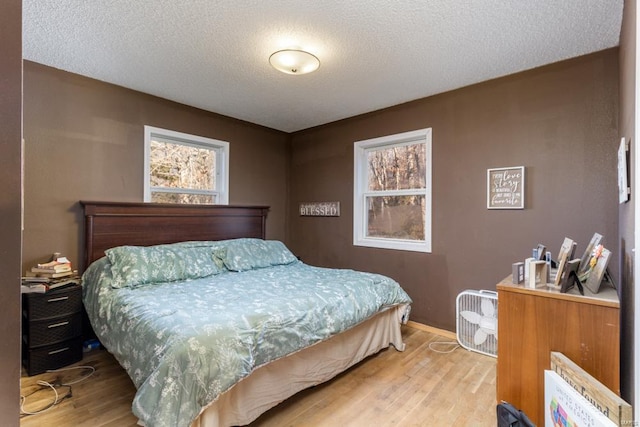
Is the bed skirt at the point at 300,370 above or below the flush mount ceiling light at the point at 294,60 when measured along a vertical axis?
below

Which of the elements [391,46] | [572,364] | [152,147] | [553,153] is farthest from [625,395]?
[152,147]

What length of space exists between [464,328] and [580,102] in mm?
2098

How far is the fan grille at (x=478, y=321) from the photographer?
265 cm

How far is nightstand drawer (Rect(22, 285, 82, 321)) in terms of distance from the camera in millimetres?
2286

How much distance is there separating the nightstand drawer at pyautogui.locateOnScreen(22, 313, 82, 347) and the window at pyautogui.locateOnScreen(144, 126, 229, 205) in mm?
1281

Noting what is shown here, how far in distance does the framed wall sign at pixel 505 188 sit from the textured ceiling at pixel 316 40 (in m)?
0.87

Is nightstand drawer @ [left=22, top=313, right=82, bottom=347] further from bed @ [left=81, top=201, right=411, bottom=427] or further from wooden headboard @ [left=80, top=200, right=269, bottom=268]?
wooden headboard @ [left=80, top=200, right=269, bottom=268]

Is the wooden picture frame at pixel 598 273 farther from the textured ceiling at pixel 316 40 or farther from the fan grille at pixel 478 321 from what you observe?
the textured ceiling at pixel 316 40

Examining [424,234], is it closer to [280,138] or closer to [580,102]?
[580,102]

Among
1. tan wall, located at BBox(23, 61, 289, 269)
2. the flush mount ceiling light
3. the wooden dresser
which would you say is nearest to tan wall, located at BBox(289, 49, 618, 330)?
the wooden dresser


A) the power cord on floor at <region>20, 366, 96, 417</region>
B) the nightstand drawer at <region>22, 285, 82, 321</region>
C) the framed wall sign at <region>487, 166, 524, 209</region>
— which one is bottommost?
the power cord on floor at <region>20, 366, 96, 417</region>

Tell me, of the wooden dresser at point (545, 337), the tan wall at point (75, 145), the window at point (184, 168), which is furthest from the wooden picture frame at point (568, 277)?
the tan wall at point (75, 145)

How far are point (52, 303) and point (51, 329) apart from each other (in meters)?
0.19

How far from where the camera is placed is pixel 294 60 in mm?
2258
